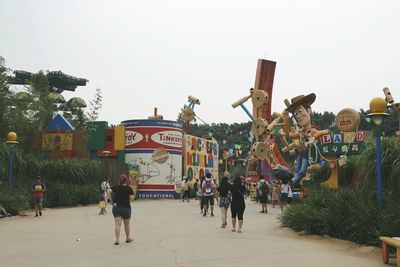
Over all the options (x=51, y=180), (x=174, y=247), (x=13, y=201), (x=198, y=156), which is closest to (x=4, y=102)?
(x=51, y=180)

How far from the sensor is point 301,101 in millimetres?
22578

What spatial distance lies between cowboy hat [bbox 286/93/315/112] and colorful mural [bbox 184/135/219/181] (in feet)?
48.2

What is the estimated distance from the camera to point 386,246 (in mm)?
8227

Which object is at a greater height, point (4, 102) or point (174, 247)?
point (4, 102)


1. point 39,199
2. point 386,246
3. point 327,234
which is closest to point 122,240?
point 327,234

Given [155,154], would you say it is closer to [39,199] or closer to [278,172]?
[278,172]

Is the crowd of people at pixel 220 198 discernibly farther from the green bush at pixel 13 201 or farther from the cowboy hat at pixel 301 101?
the cowboy hat at pixel 301 101

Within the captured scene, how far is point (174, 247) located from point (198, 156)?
29.2 meters

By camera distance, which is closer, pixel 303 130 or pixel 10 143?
pixel 10 143

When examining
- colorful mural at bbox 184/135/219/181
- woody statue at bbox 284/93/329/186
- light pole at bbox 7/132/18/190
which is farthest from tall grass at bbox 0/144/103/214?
woody statue at bbox 284/93/329/186

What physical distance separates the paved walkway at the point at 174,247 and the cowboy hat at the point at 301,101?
940 centimetres

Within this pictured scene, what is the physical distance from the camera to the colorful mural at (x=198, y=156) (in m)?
36.7

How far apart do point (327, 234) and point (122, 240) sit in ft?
16.0

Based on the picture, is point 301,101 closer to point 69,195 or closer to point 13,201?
point 69,195
